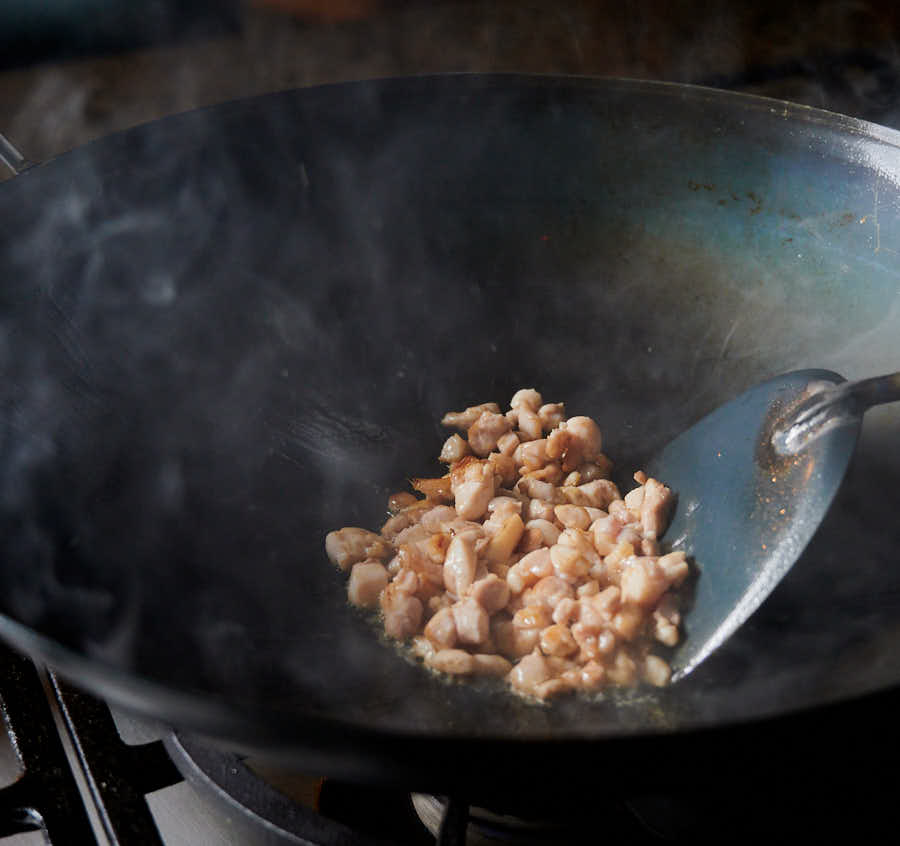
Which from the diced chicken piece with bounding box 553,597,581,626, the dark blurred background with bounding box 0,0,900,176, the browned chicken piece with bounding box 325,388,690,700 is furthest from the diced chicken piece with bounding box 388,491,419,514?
the dark blurred background with bounding box 0,0,900,176

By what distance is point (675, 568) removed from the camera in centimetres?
76

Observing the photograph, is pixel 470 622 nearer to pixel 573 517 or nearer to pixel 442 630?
pixel 442 630

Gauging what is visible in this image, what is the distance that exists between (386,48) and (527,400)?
1585 mm

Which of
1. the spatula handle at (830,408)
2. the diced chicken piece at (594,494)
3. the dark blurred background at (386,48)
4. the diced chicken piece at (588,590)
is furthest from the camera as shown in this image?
the dark blurred background at (386,48)

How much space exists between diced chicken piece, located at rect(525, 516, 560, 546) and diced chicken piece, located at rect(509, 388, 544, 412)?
0.49 ft

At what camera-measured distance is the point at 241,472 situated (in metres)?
0.87

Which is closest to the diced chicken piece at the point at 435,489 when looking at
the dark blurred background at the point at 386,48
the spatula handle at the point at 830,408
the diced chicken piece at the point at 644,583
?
the diced chicken piece at the point at 644,583

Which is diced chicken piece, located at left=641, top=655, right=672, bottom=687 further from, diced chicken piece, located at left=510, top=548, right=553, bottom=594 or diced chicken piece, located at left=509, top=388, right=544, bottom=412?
diced chicken piece, located at left=509, top=388, right=544, bottom=412

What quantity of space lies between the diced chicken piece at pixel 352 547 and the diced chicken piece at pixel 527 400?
0.23 meters

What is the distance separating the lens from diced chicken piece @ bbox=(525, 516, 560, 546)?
850 mm

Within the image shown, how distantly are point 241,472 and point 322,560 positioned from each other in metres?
0.12

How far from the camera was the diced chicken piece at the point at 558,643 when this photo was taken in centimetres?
74

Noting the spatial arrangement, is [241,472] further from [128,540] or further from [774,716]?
[774,716]

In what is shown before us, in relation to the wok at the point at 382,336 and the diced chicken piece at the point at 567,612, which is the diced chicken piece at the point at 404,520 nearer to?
the wok at the point at 382,336
